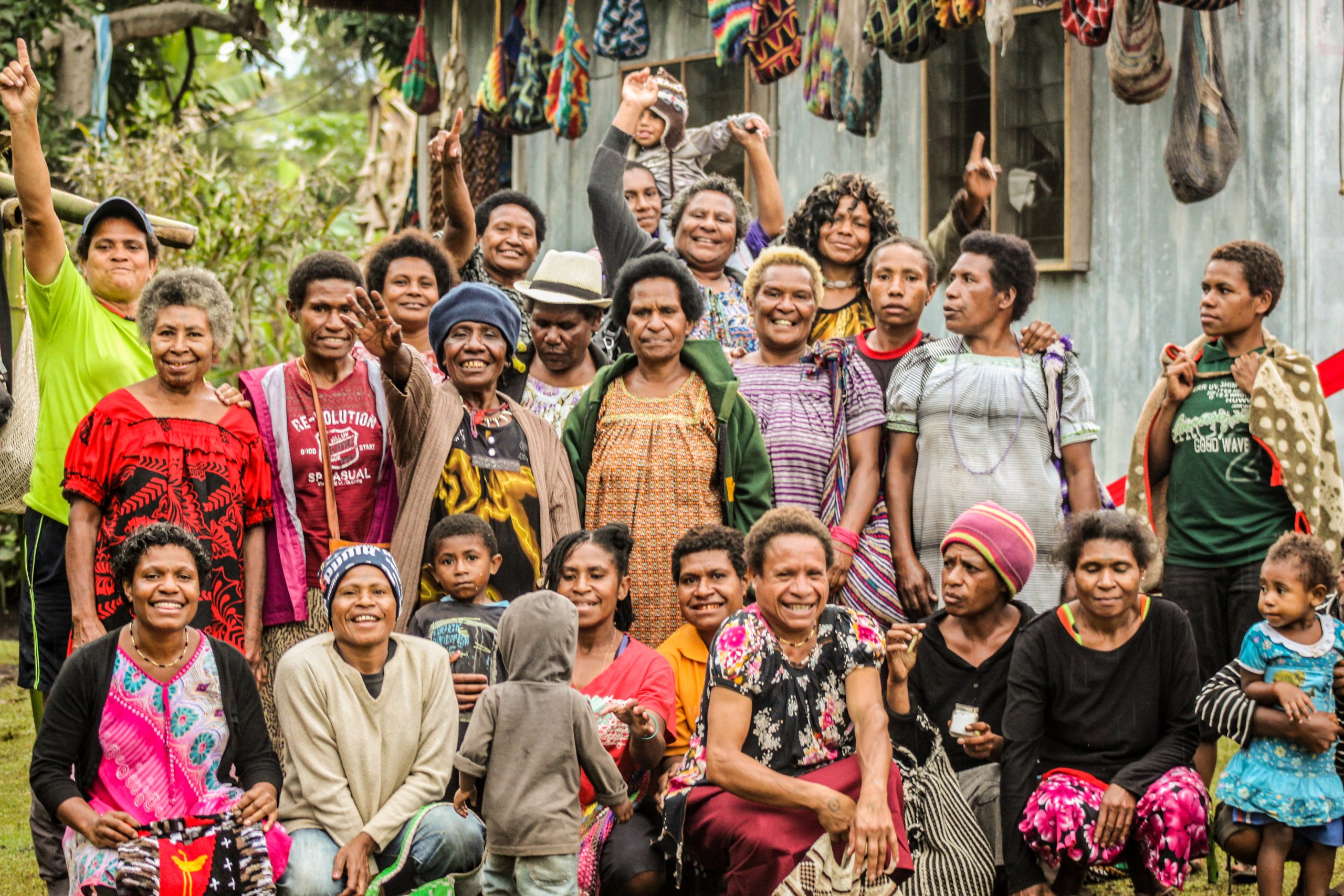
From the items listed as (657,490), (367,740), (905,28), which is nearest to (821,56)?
(905,28)

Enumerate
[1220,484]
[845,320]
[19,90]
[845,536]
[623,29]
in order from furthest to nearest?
[623,29] → [845,320] → [1220,484] → [845,536] → [19,90]

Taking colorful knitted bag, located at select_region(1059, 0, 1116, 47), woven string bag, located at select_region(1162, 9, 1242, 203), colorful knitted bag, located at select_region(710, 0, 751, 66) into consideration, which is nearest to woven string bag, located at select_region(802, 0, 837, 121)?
colorful knitted bag, located at select_region(710, 0, 751, 66)

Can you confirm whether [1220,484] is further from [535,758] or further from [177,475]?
[177,475]

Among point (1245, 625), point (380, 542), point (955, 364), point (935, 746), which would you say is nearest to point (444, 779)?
point (380, 542)

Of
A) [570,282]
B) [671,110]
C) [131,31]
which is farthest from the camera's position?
[131,31]

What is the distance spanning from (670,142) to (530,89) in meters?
2.90

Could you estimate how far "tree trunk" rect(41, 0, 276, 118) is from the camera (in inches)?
472

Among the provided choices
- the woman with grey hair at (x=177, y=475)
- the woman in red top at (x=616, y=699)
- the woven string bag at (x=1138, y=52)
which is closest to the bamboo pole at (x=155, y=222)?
the woman with grey hair at (x=177, y=475)

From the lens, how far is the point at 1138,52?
6684 millimetres

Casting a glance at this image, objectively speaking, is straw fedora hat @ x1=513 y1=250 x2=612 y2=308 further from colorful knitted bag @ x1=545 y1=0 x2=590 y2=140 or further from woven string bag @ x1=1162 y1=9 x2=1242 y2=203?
colorful knitted bag @ x1=545 y1=0 x2=590 y2=140

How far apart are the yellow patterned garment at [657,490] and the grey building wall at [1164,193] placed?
11.7 ft

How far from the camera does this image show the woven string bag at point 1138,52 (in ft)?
21.8

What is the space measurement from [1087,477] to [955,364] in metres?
0.58

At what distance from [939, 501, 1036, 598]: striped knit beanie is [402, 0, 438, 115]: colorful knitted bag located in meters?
7.46
